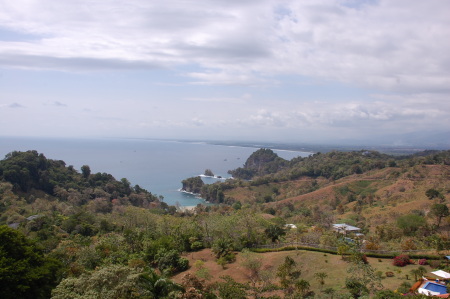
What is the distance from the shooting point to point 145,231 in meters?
25.4

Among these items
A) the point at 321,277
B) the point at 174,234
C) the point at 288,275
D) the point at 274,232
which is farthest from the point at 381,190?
the point at 321,277

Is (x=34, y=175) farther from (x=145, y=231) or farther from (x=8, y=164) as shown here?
(x=145, y=231)

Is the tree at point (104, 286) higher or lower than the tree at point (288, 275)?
higher

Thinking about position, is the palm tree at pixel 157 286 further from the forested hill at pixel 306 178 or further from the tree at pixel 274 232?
the forested hill at pixel 306 178

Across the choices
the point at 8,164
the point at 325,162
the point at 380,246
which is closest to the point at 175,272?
the point at 380,246

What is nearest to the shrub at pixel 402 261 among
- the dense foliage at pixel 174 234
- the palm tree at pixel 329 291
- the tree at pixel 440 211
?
the dense foliage at pixel 174 234

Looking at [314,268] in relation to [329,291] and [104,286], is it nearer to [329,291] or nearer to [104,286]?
[329,291]

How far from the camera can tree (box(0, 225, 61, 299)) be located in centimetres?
1239

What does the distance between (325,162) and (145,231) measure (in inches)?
2697

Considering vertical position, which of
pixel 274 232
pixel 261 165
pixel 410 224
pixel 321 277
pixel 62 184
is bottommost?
pixel 261 165

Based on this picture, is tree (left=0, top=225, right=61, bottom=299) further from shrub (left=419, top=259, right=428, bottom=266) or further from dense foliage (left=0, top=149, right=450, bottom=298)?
shrub (left=419, top=259, right=428, bottom=266)

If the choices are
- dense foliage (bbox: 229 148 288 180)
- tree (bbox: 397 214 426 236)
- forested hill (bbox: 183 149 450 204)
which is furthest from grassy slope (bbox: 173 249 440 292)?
dense foliage (bbox: 229 148 288 180)

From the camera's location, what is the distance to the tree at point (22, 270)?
12.4 m

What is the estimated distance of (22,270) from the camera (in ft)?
42.8
